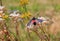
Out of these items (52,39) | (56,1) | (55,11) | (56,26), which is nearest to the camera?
(52,39)

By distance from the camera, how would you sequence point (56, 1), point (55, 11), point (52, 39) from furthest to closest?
point (56, 1)
point (55, 11)
point (52, 39)

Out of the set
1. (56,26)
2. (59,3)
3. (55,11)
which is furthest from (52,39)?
(59,3)

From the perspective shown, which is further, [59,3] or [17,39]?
[59,3]

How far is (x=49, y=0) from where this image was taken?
4.48 metres

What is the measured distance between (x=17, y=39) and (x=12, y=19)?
177mm

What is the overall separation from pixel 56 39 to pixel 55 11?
1323 mm

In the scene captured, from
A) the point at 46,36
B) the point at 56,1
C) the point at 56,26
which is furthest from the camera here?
the point at 56,1

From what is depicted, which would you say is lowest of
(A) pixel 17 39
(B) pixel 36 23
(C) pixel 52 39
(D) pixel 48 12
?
(D) pixel 48 12

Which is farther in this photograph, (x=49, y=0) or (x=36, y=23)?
(x=49, y=0)

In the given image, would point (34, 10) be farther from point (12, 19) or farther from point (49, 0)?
point (12, 19)

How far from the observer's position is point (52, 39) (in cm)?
266

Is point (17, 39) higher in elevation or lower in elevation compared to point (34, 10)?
higher

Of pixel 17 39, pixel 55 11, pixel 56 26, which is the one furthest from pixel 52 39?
pixel 55 11

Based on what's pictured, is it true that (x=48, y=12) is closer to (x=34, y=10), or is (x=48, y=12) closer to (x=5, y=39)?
(x=34, y=10)
